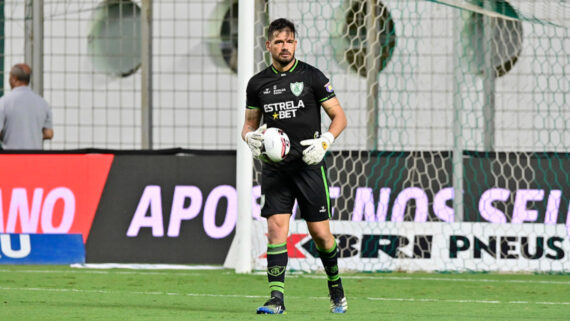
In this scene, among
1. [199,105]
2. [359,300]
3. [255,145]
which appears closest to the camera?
[255,145]

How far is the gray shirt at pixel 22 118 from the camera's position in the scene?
11.8 metres

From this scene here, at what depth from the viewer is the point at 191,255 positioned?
1104 cm

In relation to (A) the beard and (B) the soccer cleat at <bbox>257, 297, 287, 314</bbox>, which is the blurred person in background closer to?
(A) the beard

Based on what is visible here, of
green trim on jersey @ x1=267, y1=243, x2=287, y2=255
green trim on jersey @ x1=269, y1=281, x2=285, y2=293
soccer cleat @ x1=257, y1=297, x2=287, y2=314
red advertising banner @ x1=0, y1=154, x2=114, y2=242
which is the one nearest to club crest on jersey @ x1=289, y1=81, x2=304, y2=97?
green trim on jersey @ x1=267, y1=243, x2=287, y2=255

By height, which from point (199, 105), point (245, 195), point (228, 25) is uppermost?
point (228, 25)

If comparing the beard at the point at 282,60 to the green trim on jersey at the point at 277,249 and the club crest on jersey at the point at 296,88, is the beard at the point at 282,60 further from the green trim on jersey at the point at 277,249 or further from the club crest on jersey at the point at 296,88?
the green trim on jersey at the point at 277,249

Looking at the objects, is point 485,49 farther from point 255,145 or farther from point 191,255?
point 255,145

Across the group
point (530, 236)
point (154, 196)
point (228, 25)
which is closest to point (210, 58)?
point (228, 25)

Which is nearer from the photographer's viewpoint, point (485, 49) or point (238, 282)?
point (238, 282)

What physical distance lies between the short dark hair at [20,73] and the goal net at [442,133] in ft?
7.85

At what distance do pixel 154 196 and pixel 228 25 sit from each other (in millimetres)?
2242

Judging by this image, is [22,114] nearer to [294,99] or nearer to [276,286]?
[294,99]

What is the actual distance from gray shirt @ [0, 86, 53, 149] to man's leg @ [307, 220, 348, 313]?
5.12 m

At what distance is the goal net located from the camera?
10.5 meters
